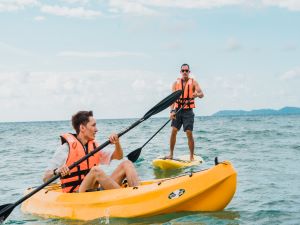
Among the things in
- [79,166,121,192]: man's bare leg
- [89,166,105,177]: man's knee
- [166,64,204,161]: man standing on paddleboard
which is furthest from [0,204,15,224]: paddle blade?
[166,64,204,161]: man standing on paddleboard

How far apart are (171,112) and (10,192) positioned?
328cm

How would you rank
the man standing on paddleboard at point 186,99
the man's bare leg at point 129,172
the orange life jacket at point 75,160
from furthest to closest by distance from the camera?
the man standing on paddleboard at point 186,99 → the man's bare leg at point 129,172 → the orange life jacket at point 75,160

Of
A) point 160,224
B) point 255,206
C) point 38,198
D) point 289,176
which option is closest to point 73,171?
point 38,198

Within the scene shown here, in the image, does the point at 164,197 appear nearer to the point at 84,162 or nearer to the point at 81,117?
Result: the point at 84,162

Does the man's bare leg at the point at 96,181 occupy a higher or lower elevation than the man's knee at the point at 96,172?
lower

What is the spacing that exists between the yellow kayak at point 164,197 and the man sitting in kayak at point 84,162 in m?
0.15

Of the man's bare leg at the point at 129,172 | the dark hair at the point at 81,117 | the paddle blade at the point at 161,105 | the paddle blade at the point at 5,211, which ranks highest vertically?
the paddle blade at the point at 161,105

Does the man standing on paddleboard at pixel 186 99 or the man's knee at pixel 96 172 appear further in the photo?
the man standing on paddleboard at pixel 186 99

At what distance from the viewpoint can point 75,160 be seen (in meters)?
5.05

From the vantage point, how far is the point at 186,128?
347 inches

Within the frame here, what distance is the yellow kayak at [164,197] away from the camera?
469cm

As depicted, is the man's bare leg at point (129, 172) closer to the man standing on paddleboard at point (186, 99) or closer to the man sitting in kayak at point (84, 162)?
the man sitting in kayak at point (84, 162)

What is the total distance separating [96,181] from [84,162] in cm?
26

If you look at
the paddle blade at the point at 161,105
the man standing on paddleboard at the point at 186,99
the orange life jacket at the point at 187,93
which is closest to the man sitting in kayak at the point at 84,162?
the paddle blade at the point at 161,105
